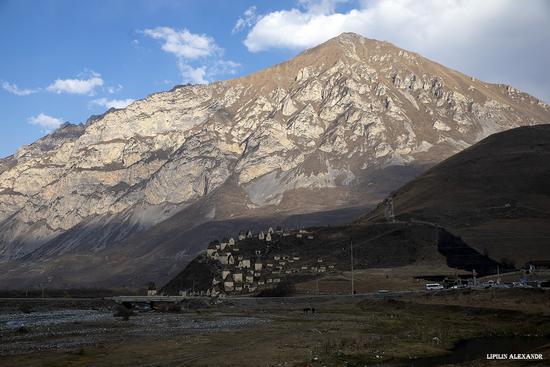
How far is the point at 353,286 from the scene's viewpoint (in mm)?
139250

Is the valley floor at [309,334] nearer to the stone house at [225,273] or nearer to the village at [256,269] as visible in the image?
the village at [256,269]

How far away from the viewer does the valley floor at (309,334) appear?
181 feet

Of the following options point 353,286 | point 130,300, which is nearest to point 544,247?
point 353,286

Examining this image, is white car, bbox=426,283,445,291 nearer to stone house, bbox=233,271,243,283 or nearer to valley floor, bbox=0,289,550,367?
valley floor, bbox=0,289,550,367

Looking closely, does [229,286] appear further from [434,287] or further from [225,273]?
[434,287]

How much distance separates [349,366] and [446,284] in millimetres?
82291

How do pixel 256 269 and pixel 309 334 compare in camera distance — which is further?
pixel 256 269

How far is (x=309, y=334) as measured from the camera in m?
71.9

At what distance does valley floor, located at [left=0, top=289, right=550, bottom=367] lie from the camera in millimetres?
55188

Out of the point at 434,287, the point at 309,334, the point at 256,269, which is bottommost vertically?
the point at 309,334

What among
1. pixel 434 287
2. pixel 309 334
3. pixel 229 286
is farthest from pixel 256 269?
pixel 309 334

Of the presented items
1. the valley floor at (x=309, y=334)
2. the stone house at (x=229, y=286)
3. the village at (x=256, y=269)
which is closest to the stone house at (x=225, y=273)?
the village at (x=256, y=269)

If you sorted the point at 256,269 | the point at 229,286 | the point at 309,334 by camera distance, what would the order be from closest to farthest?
the point at 309,334, the point at 229,286, the point at 256,269

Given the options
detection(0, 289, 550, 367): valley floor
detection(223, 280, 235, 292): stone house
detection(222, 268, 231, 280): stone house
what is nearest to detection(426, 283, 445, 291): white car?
detection(0, 289, 550, 367): valley floor
